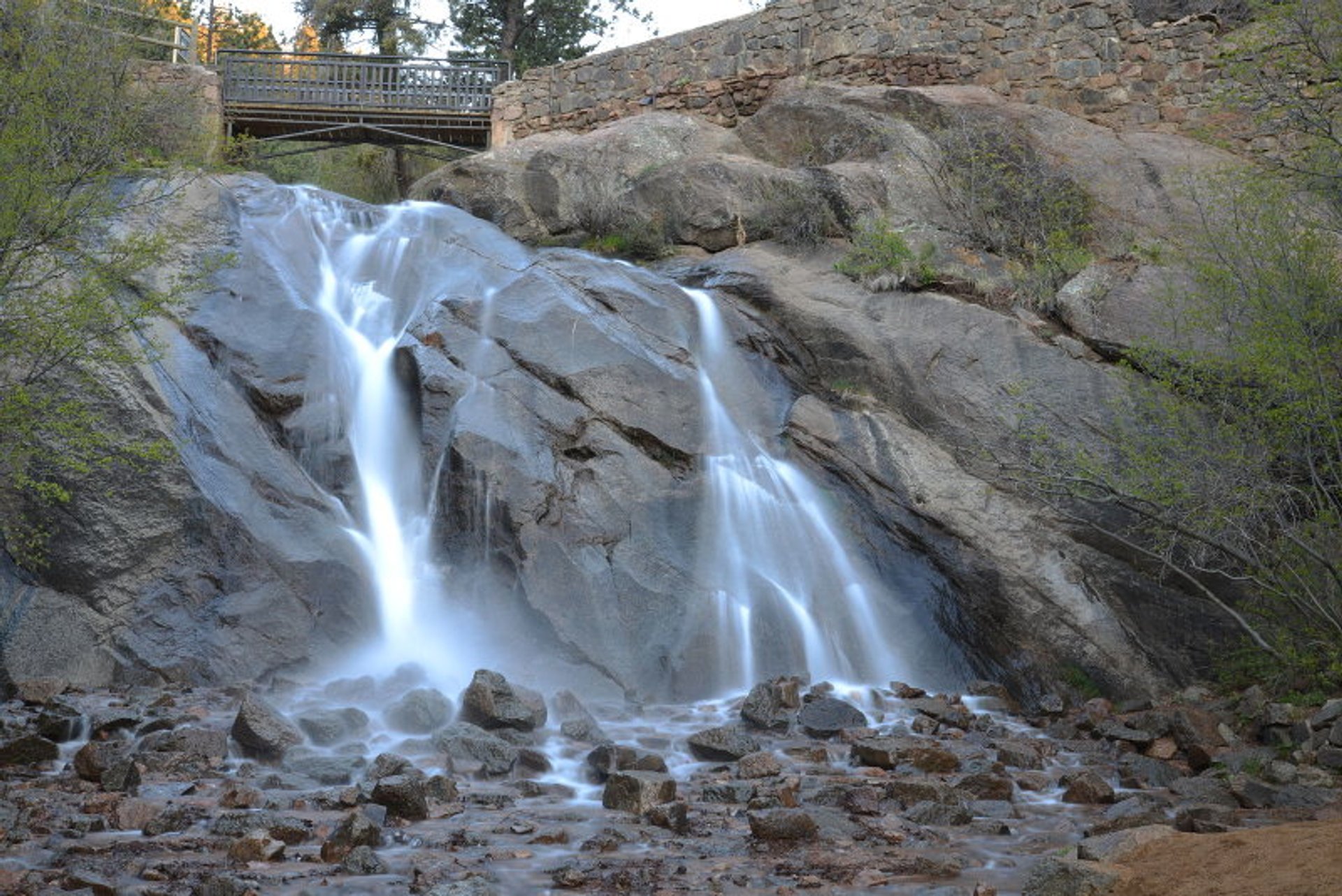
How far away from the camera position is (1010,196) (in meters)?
17.6

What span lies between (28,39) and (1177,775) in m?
12.5

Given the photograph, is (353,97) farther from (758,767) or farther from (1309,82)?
(758,767)

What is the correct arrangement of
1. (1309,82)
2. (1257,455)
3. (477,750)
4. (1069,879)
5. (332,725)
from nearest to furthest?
1. (1069,879)
2. (477,750)
3. (332,725)
4. (1257,455)
5. (1309,82)

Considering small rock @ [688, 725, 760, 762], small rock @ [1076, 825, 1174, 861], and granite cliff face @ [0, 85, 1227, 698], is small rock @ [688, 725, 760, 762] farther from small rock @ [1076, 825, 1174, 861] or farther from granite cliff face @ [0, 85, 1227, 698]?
small rock @ [1076, 825, 1174, 861]

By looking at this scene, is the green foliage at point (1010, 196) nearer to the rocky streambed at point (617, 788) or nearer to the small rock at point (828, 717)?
the rocky streambed at point (617, 788)

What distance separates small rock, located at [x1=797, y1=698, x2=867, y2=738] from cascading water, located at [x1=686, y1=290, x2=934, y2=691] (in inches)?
43.2

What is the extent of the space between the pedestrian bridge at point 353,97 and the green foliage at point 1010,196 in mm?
9471

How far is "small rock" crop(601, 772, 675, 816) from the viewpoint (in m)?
8.00

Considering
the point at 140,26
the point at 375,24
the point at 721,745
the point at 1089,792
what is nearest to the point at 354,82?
the point at 140,26

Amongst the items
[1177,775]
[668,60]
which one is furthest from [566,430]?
[668,60]

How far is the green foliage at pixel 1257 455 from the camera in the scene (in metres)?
10.6

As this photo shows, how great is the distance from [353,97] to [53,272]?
1464 cm

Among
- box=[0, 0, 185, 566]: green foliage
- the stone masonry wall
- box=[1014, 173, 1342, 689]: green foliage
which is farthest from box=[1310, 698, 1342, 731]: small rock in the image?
the stone masonry wall

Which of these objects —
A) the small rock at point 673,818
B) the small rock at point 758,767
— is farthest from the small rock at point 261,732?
the small rock at point 758,767
